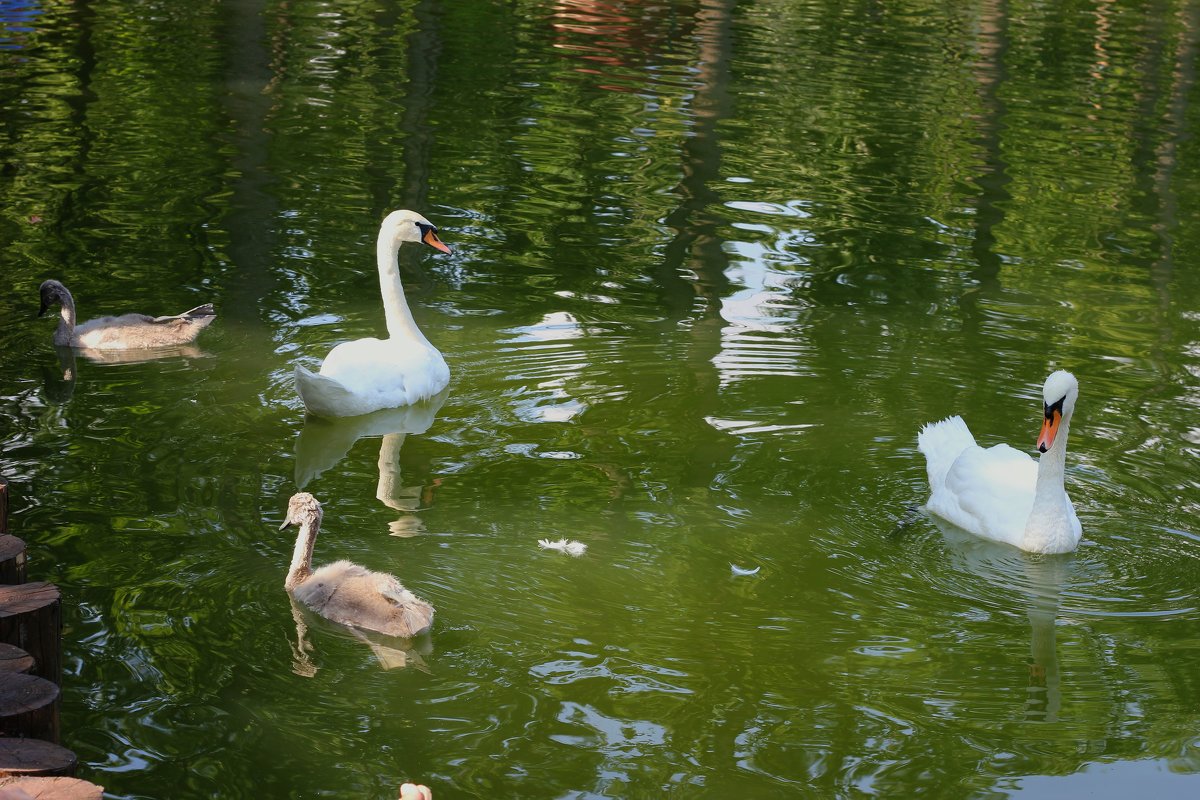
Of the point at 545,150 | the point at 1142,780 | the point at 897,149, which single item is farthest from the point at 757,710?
the point at 897,149

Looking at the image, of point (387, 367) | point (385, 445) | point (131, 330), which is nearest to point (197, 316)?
point (131, 330)

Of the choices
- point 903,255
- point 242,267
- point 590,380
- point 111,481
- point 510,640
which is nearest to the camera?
point 510,640

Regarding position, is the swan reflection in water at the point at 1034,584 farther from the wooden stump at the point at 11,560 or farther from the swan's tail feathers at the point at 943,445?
the wooden stump at the point at 11,560

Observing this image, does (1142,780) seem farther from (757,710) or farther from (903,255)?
(903,255)

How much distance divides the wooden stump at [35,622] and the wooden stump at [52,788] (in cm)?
84

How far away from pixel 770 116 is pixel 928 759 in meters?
14.3

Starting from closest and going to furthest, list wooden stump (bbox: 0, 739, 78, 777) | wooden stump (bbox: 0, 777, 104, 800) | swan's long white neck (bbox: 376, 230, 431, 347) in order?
wooden stump (bbox: 0, 777, 104, 800) → wooden stump (bbox: 0, 739, 78, 777) → swan's long white neck (bbox: 376, 230, 431, 347)

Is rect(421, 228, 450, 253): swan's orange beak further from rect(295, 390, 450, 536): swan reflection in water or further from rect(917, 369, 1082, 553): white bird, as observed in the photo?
rect(917, 369, 1082, 553): white bird

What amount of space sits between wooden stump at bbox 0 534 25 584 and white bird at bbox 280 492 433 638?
5.31 feet

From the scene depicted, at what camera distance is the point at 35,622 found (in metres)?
4.66

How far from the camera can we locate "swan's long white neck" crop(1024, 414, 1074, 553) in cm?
743

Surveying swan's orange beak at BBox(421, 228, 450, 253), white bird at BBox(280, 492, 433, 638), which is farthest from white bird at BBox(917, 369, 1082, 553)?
swan's orange beak at BBox(421, 228, 450, 253)

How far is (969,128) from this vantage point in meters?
19.1

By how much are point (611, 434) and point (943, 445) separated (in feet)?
6.68
